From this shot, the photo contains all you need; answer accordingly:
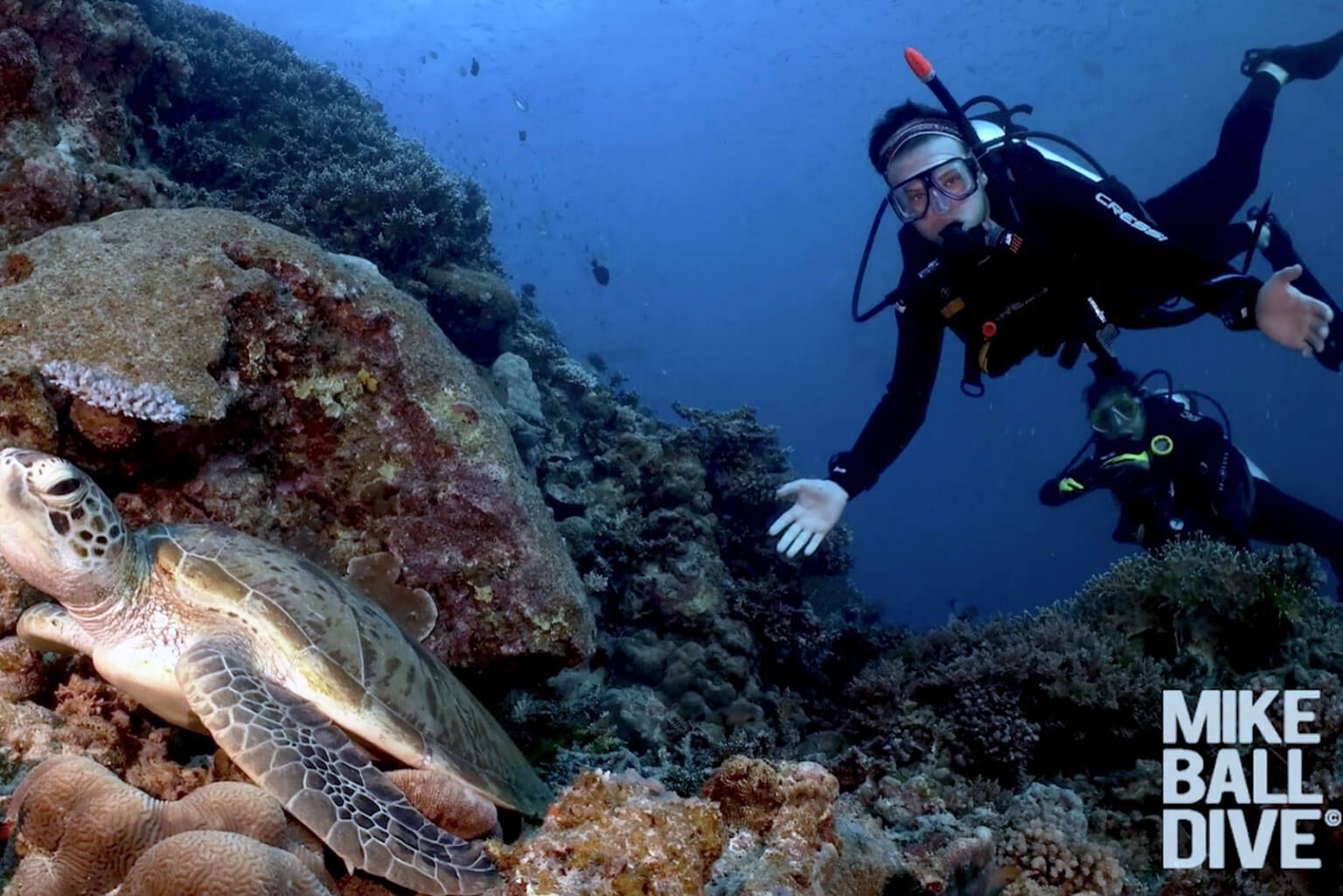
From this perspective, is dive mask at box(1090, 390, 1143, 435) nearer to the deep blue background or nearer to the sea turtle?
the sea turtle

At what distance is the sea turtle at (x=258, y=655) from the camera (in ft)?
6.42

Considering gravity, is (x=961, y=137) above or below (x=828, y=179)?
below

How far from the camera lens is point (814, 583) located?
925 cm

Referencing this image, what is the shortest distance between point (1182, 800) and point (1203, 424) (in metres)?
4.58

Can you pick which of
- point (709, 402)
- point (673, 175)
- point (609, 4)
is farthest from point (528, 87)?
point (709, 402)

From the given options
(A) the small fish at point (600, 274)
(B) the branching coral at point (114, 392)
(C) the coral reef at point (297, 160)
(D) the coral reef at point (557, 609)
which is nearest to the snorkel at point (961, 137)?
(D) the coral reef at point (557, 609)

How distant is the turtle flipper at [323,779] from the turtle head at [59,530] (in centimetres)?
39

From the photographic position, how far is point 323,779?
1932mm


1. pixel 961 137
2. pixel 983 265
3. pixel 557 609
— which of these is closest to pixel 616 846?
pixel 557 609

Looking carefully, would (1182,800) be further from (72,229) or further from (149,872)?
(72,229)

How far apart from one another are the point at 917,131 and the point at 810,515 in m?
2.93

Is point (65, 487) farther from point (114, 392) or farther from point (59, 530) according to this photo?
point (114, 392)

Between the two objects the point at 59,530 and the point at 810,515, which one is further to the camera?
the point at 810,515

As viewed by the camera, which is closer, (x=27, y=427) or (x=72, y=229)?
(x=27, y=427)
